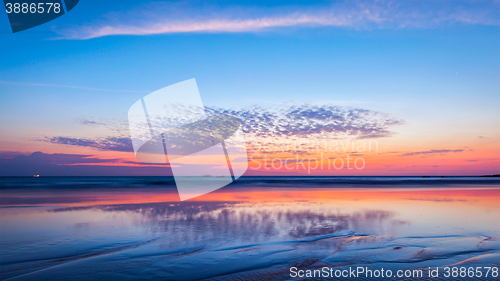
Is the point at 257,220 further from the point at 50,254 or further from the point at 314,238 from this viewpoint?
the point at 50,254

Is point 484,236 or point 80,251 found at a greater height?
point 80,251

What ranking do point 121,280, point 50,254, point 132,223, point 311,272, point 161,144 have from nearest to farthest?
point 121,280
point 311,272
point 50,254
point 132,223
point 161,144

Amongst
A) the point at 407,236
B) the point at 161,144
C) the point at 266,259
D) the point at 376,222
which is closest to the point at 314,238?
the point at 266,259

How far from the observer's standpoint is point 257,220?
8.89 meters

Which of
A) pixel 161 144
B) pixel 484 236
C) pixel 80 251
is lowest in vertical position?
pixel 484 236

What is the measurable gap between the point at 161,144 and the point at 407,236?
33.7 ft

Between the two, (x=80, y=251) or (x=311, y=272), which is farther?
(x=80, y=251)

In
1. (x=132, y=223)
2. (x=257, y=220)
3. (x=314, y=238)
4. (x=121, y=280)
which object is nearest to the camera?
(x=121, y=280)

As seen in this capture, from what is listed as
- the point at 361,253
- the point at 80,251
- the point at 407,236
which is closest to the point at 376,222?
the point at 407,236

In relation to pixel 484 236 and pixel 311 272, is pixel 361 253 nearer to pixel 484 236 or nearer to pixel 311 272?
pixel 311 272

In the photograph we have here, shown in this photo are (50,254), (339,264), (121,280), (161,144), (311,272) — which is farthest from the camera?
(161,144)

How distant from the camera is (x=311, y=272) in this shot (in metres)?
4.57

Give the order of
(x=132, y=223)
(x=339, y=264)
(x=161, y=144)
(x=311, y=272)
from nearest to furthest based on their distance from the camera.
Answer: (x=311, y=272) → (x=339, y=264) → (x=132, y=223) → (x=161, y=144)

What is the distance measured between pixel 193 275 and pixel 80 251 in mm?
2945
